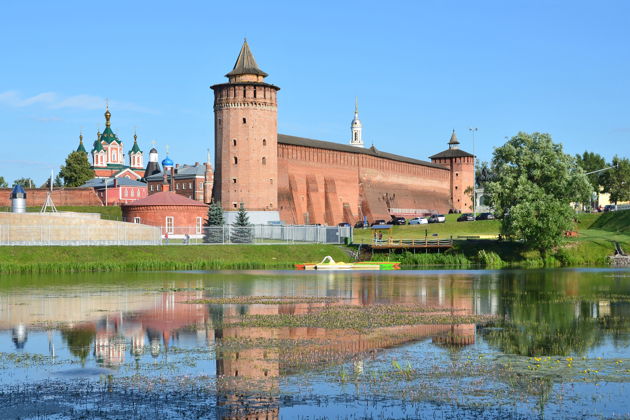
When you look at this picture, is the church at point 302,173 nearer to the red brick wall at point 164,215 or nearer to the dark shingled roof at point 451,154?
the dark shingled roof at point 451,154

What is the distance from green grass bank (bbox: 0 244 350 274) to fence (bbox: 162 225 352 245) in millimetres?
3278

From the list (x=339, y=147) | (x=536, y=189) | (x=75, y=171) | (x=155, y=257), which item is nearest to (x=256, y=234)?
(x=155, y=257)

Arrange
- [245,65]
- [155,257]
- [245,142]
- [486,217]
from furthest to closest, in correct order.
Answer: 1. [245,65]
2. [486,217]
3. [245,142]
4. [155,257]

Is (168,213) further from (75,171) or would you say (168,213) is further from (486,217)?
(75,171)

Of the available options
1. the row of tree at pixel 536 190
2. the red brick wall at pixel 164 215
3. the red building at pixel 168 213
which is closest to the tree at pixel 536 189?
the row of tree at pixel 536 190

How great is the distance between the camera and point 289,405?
1081 cm

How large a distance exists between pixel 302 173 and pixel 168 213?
23.7 meters

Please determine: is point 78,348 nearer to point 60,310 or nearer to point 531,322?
point 60,310

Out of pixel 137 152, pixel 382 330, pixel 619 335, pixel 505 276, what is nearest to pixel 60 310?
pixel 382 330

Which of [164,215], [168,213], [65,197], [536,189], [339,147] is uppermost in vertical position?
[339,147]

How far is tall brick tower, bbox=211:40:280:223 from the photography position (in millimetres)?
69500

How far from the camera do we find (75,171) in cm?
9588

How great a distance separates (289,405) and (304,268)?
109ft

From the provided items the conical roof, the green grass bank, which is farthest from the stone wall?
the conical roof
